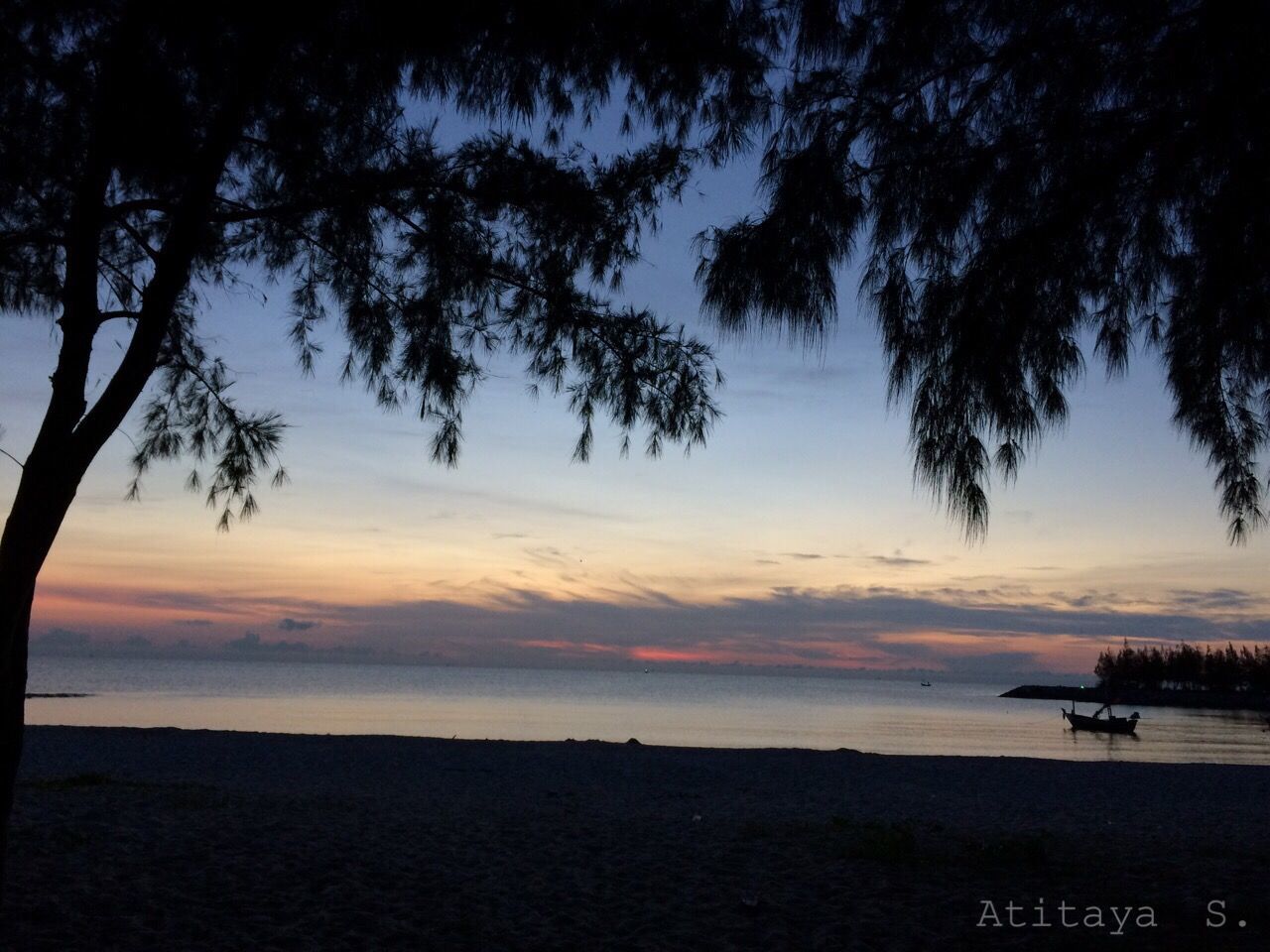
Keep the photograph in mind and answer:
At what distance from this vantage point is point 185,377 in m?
6.32

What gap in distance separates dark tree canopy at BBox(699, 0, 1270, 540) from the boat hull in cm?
4221

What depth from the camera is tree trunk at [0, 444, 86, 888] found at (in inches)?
149

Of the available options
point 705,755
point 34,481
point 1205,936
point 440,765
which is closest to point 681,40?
point 34,481

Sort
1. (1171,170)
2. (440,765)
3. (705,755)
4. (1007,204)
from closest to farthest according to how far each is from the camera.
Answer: (1171,170)
(1007,204)
(440,765)
(705,755)

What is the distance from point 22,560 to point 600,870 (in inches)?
183

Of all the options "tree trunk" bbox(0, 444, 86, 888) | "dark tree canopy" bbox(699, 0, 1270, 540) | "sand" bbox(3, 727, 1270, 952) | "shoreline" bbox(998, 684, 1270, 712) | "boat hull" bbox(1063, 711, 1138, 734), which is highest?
"dark tree canopy" bbox(699, 0, 1270, 540)

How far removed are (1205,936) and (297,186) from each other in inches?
270

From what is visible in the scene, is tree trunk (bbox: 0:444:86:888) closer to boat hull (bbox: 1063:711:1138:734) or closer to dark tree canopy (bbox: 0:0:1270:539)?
dark tree canopy (bbox: 0:0:1270:539)

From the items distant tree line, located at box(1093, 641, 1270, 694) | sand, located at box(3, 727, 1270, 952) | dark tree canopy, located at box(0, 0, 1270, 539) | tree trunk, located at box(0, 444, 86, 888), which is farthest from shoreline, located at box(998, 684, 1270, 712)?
tree trunk, located at box(0, 444, 86, 888)

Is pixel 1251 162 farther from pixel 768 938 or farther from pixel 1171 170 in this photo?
pixel 768 938

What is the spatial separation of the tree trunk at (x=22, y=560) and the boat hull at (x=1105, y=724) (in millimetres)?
44468

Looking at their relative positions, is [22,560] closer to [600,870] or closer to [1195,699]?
[600,870]

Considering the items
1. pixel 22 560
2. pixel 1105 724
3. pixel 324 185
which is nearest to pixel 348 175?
pixel 324 185

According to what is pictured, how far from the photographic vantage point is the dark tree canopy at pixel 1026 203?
12.2 ft
